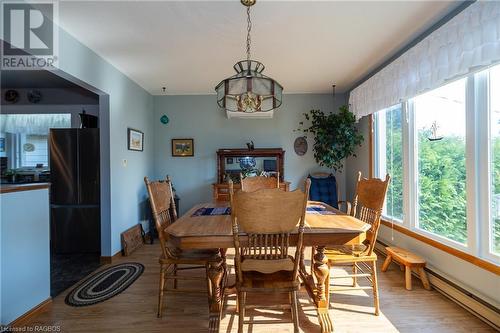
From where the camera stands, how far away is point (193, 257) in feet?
6.26

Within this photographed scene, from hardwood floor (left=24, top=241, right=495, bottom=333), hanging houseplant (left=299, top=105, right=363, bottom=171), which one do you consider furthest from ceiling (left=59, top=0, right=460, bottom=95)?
hardwood floor (left=24, top=241, right=495, bottom=333)

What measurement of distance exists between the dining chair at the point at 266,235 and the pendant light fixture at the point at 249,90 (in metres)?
0.71

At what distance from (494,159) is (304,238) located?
1566mm

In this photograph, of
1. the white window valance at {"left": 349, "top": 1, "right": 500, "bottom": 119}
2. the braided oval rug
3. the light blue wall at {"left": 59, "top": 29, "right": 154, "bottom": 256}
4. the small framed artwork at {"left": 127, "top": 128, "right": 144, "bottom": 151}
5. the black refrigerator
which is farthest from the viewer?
the small framed artwork at {"left": 127, "top": 128, "right": 144, "bottom": 151}

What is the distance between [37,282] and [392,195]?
377 cm

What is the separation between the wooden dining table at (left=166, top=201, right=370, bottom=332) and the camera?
1.49 metres

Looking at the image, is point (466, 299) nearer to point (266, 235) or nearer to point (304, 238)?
point (304, 238)

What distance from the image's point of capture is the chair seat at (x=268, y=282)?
1.43 meters

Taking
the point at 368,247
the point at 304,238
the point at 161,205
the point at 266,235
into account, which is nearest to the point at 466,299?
the point at 368,247

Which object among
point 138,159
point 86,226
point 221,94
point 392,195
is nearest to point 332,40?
point 221,94

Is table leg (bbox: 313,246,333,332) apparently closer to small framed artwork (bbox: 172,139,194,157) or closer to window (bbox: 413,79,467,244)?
window (bbox: 413,79,467,244)

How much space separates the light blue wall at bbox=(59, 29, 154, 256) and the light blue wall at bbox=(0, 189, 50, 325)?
994mm

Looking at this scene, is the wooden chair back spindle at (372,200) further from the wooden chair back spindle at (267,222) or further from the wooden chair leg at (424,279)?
the wooden chair back spindle at (267,222)

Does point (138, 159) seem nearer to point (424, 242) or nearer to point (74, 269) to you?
point (74, 269)
